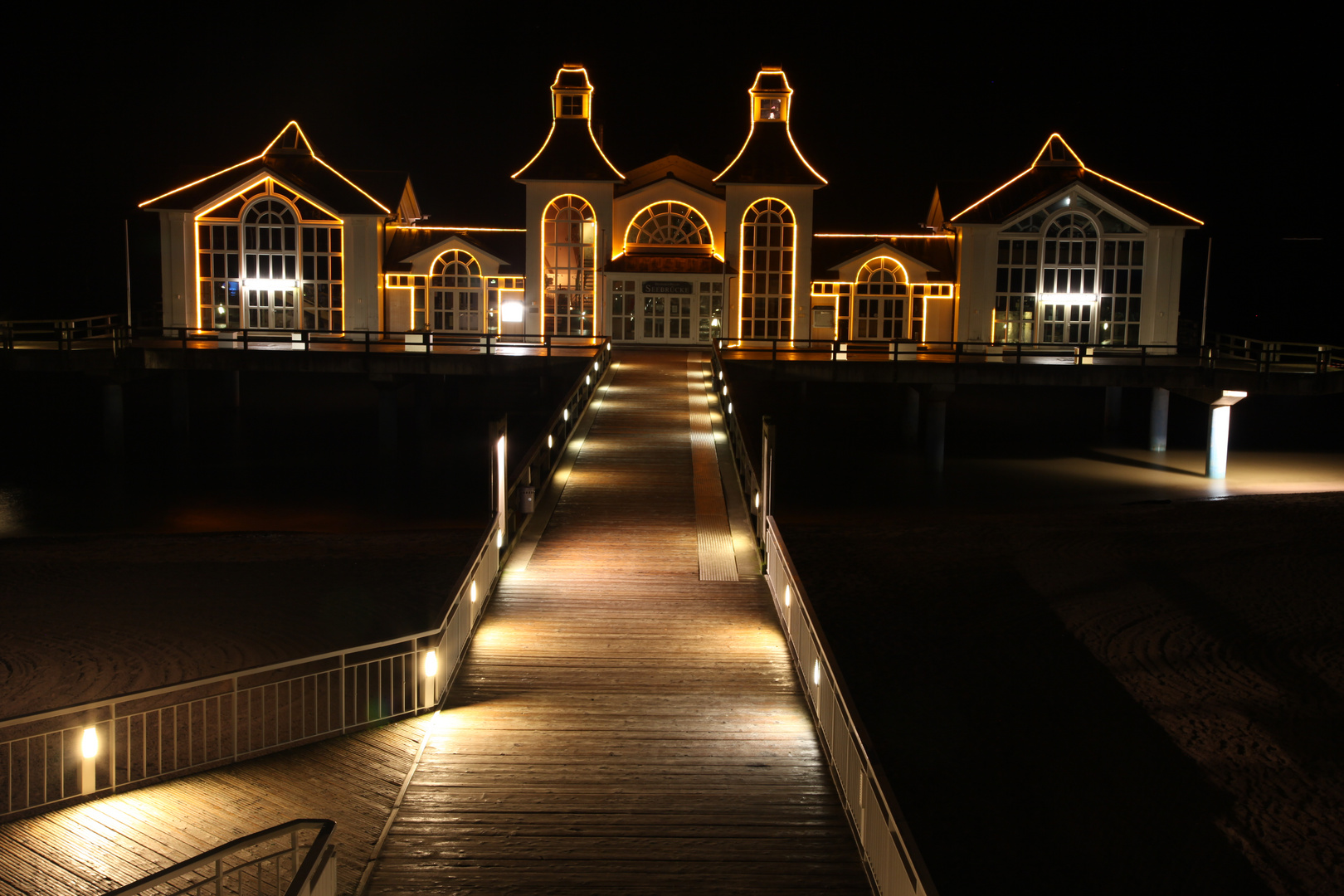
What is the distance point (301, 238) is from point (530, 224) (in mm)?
6691

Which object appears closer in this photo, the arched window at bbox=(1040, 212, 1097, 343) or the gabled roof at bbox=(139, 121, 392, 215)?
the gabled roof at bbox=(139, 121, 392, 215)

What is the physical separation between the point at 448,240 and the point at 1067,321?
18.6 metres

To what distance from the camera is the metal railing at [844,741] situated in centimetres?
604

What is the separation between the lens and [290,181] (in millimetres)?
31859

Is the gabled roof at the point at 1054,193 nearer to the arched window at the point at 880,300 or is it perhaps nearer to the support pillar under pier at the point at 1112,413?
the arched window at the point at 880,300

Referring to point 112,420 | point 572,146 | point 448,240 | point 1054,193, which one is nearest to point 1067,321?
point 1054,193

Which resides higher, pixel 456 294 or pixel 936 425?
pixel 456 294

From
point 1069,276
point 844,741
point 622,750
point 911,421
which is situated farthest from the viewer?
point 911,421

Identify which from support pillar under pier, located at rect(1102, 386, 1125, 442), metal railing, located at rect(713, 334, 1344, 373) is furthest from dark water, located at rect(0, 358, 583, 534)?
support pillar under pier, located at rect(1102, 386, 1125, 442)

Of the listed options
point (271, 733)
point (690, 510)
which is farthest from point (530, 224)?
point (271, 733)

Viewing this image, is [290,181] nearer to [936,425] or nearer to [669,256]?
[669,256]

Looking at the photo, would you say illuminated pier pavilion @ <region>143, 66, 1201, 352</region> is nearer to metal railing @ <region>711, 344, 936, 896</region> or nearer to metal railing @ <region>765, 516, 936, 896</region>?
metal railing @ <region>711, 344, 936, 896</region>

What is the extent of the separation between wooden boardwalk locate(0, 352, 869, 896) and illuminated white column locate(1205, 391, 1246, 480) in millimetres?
19291

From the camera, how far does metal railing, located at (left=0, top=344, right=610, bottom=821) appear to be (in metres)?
7.86
